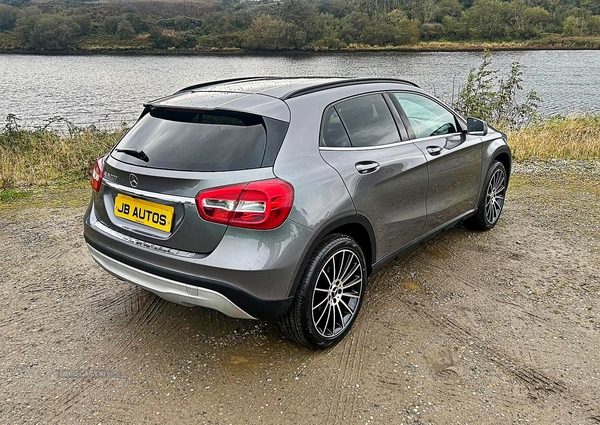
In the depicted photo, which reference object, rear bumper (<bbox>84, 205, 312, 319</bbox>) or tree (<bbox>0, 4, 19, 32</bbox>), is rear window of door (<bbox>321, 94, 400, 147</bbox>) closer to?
rear bumper (<bbox>84, 205, 312, 319</bbox>)

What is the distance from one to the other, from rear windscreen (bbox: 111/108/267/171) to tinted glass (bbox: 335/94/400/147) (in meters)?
0.73

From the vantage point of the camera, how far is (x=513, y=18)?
235 ft

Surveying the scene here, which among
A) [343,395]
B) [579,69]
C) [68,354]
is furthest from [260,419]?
[579,69]

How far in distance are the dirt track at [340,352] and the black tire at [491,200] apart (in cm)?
39

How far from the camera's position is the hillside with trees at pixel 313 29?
61781mm

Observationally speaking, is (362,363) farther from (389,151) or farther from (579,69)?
(579,69)

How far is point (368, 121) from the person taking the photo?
3.21 metres

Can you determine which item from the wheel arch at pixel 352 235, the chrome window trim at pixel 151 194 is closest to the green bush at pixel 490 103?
the wheel arch at pixel 352 235

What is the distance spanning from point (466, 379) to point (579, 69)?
128ft

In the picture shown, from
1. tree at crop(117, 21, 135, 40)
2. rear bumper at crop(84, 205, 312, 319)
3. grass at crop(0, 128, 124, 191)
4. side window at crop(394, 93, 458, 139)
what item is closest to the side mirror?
side window at crop(394, 93, 458, 139)

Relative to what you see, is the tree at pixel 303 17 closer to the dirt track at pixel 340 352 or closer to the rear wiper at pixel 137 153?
the dirt track at pixel 340 352

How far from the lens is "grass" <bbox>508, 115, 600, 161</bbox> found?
8811mm

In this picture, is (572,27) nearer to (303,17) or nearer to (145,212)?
(303,17)

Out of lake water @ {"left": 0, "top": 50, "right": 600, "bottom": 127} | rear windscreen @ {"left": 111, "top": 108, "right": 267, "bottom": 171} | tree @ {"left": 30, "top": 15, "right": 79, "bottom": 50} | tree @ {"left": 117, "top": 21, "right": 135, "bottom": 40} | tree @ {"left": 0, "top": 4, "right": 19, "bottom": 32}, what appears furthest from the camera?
tree @ {"left": 117, "top": 21, "right": 135, "bottom": 40}
